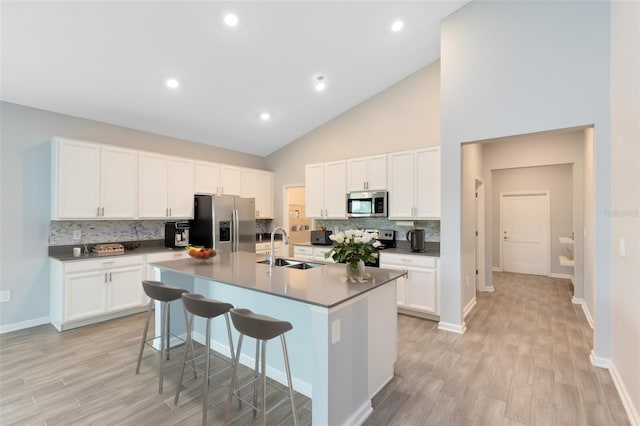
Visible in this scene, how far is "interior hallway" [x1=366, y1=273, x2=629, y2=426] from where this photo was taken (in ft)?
6.63

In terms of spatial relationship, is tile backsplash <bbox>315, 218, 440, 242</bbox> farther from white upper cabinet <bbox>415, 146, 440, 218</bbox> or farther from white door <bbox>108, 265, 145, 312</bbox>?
white door <bbox>108, 265, 145, 312</bbox>

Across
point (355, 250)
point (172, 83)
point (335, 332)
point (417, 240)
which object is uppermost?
point (172, 83)

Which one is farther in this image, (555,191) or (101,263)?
(555,191)

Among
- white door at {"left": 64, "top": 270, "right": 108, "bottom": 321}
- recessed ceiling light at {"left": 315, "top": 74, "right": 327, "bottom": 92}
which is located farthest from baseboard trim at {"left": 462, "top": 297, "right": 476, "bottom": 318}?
white door at {"left": 64, "top": 270, "right": 108, "bottom": 321}

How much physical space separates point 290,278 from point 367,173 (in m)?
2.86

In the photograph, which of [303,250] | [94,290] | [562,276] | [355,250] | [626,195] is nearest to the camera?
[355,250]

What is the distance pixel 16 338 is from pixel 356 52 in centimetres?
527

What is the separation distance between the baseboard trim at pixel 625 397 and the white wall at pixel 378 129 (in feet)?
10.4

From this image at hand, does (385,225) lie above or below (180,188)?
below

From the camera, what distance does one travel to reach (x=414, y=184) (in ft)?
13.7

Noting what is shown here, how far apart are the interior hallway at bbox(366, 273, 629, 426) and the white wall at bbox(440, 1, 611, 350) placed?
1.34 feet

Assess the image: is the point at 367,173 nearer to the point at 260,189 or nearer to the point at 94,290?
the point at 260,189

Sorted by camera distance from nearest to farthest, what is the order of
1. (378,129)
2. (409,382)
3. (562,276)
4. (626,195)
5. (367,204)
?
(626,195) → (409,382) → (367,204) → (378,129) → (562,276)

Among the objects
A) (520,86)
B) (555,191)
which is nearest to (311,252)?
(520,86)
